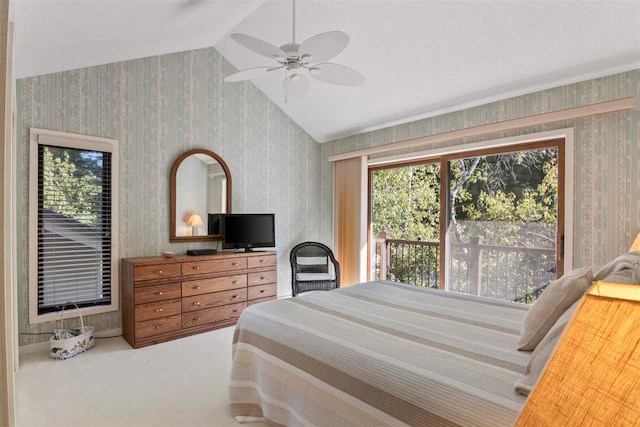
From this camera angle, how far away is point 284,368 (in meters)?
1.67

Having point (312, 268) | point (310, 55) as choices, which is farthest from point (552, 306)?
point (312, 268)

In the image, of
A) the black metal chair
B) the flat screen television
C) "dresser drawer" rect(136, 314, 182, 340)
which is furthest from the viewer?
the black metal chair

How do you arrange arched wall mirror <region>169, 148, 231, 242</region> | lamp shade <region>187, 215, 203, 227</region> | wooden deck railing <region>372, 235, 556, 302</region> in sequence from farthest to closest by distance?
lamp shade <region>187, 215, 203, 227</region>
arched wall mirror <region>169, 148, 231, 242</region>
wooden deck railing <region>372, 235, 556, 302</region>

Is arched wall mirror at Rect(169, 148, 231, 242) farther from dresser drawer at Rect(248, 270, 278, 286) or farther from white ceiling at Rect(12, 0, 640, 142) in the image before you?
white ceiling at Rect(12, 0, 640, 142)

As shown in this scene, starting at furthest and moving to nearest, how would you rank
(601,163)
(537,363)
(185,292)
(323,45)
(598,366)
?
(185,292) < (601,163) < (323,45) < (537,363) < (598,366)

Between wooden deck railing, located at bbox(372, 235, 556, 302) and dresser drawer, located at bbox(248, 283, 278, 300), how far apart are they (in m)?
2.01

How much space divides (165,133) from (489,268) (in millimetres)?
4001

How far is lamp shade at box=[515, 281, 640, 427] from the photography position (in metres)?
0.33

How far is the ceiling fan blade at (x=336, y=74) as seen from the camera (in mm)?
2268

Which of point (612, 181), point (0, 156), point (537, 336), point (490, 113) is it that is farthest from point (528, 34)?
point (0, 156)

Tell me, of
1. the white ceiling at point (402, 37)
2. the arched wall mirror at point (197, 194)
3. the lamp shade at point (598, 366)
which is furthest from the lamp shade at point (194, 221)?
the lamp shade at point (598, 366)

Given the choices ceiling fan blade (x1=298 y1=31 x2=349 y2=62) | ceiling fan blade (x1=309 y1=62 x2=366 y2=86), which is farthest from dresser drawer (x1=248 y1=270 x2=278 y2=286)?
ceiling fan blade (x1=298 y1=31 x2=349 y2=62)

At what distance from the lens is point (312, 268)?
474 centimetres

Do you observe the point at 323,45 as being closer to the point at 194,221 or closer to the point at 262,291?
the point at 194,221
